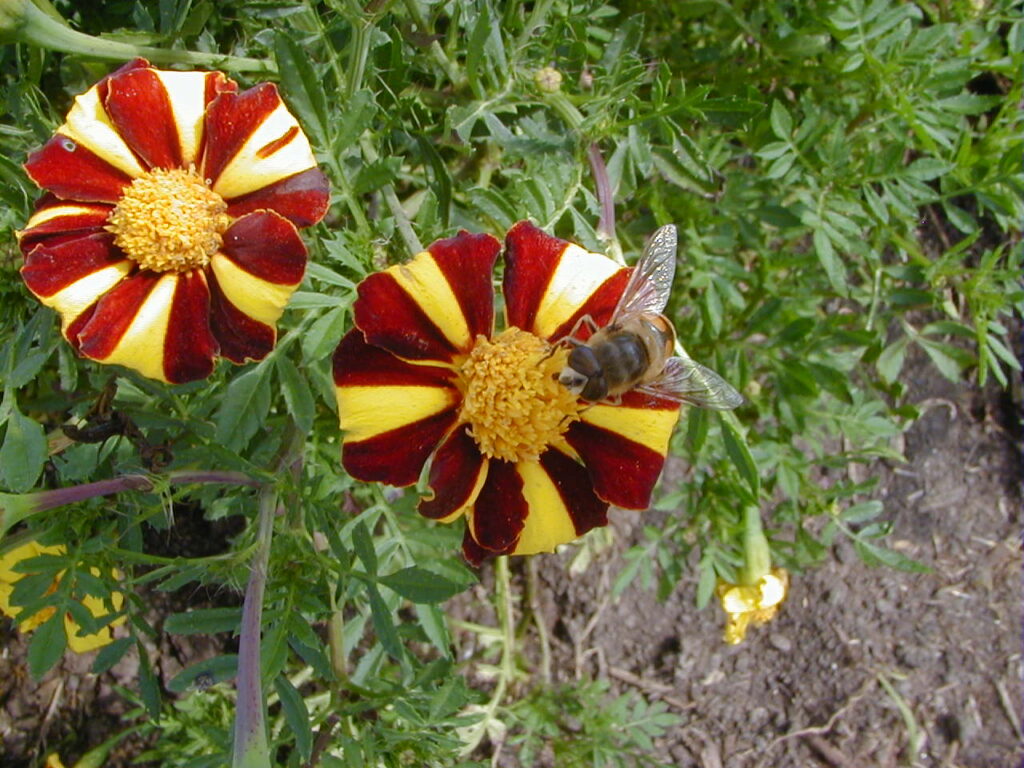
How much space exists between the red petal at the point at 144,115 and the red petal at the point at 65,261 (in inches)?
5.0

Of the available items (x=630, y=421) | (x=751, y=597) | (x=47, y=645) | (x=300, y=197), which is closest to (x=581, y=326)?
(x=630, y=421)

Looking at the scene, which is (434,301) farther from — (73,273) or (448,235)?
(73,273)

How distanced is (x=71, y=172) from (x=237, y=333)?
0.30m

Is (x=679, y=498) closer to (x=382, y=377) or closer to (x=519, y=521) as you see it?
(x=519, y=521)

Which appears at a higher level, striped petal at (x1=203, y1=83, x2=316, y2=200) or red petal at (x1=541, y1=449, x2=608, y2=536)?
striped petal at (x1=203, y1=83, x2=316, y2=200)

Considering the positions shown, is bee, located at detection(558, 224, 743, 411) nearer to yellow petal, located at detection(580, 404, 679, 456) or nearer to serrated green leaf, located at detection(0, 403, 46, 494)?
yellow petal, located at detection(580, 404, 679, 456)

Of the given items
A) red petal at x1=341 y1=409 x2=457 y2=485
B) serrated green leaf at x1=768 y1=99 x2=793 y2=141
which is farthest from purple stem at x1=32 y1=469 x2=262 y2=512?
serrated green leaf at x1=768 y1=99 x2=793 y2=141

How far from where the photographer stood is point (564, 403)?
1.28 metres

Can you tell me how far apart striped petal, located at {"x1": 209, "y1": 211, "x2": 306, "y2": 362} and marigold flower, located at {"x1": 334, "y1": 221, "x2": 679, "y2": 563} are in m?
0.10

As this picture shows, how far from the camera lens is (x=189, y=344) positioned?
4.12ft

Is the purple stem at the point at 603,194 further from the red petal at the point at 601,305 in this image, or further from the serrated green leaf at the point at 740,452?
the serrated green leaf at the point at 740,452

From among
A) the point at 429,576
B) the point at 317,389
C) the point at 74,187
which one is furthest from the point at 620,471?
the point at 74,187

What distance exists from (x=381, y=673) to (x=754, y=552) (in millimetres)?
839

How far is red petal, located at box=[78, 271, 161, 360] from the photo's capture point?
1.22 metres
